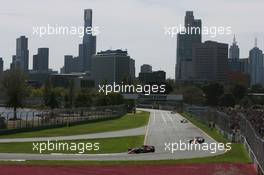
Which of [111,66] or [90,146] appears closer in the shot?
[90,146]

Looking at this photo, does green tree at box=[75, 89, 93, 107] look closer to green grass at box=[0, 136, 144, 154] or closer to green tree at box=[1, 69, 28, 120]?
green tree at box=[1, 69, 28, 120]

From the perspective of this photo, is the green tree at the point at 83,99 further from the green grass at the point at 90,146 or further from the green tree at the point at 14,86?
the green grass at the point at 90,146

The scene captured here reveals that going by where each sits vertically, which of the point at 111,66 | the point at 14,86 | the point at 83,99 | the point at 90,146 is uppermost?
the point at 111,66

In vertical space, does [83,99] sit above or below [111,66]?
below

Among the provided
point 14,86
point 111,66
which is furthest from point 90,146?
point 111,66

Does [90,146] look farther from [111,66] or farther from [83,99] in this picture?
[83,99]

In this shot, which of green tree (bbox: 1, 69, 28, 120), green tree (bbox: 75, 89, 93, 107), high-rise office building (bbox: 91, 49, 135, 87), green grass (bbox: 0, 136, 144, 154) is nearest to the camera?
green grass (bbox: 0, 136, 144, 154)

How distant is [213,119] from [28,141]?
147ft

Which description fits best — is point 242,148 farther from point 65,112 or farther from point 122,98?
point 122,98

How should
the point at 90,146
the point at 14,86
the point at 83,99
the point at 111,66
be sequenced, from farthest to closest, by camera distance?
the point at 83,99
the point at 111,66
the point at 14,86
the point at 90,146

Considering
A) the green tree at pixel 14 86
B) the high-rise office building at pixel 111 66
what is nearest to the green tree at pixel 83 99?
the high-rise office building at pixel 111 66

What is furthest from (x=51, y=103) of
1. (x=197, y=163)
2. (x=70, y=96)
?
(x=197, y=163)

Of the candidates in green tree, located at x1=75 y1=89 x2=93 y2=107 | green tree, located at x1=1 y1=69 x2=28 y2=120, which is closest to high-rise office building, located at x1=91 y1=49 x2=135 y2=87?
green tree, located at x1=75 y1=89 x2=93 y2=107

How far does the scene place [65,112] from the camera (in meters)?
117
